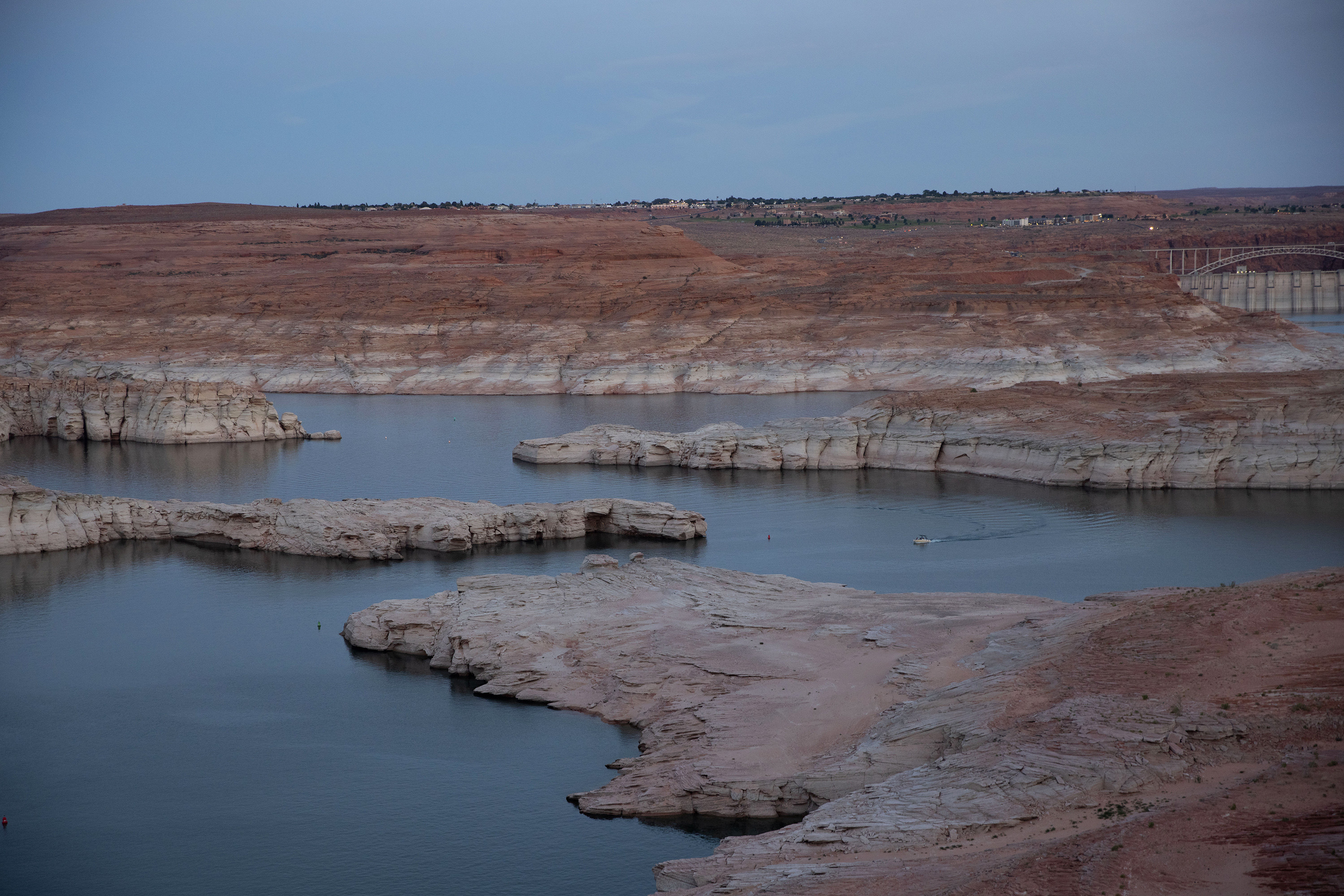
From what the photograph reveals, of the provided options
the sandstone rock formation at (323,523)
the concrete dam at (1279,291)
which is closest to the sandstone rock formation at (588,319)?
the concrete dam at (1279,291)

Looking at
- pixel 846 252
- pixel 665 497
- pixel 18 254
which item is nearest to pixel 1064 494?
pixel 665 497

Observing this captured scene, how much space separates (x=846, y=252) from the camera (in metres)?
124

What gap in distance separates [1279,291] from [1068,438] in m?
91.5

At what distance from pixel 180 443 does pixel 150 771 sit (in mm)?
42669

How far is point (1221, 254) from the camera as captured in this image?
145 meters

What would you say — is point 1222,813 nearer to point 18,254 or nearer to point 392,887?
point 392,887

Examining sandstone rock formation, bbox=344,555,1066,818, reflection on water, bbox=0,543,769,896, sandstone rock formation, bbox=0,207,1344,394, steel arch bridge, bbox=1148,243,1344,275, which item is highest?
steel arch bridge, bbox=1148,243,1344,275

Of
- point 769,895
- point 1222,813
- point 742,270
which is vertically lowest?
point 769,895

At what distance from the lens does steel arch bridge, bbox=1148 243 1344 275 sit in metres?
130

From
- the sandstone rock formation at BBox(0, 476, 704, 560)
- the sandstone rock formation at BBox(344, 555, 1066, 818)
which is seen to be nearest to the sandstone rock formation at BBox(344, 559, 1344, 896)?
the sandstone rock formation at BBox(344, 555, 1066, 818)

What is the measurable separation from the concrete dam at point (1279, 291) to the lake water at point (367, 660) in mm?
85702

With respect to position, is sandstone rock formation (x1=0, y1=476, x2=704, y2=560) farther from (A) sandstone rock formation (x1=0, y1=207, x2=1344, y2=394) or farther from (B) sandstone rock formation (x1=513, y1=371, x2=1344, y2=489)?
(A) sandstone rock formation (x1=0, y1=207, x2=1344, y2=394)

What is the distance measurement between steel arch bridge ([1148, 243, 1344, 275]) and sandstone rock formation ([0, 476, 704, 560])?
3995 inches

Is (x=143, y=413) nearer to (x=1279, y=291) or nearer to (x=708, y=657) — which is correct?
(x=708, y=657)
